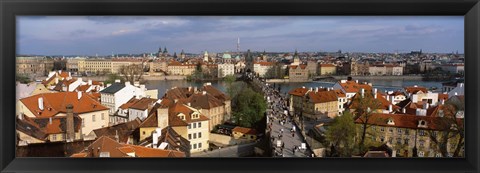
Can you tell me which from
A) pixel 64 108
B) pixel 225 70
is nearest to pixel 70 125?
pixel 64 108

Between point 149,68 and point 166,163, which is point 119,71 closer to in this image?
point 149,68

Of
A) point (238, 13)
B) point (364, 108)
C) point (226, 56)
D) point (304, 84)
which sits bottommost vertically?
point (364, 108)

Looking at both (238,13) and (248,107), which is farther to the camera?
(248,107)

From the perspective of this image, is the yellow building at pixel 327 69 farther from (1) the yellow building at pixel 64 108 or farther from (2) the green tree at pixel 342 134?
(1) the yellow building at pixel 64 108

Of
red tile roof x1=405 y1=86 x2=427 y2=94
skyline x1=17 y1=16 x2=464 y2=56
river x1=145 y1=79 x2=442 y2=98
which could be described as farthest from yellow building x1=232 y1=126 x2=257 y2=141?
red tile roof x1=405 y1=86 x2=427 y2=94

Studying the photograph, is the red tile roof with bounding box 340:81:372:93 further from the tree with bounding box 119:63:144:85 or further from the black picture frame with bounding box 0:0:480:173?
the tree with bounding box 119:63:144:85

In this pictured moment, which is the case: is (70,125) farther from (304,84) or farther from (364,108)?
(364,108)
